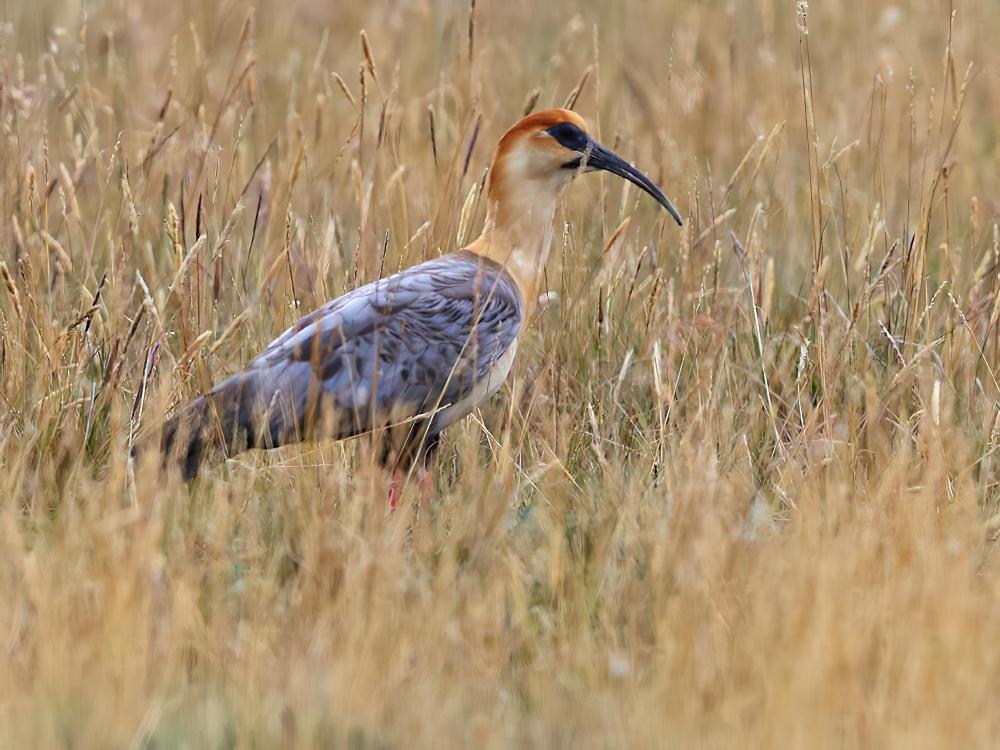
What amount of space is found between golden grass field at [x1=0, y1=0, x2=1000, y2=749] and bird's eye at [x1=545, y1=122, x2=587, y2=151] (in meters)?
0.37

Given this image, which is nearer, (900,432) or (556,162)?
(900,432)

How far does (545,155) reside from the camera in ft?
15.5

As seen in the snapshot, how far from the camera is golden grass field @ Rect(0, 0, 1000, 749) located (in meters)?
2.73

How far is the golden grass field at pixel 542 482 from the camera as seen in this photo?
8.96 feet

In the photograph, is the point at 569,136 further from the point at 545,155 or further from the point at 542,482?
the point at 542,482

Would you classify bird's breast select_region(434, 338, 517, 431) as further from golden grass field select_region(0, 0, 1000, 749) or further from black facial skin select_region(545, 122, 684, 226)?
black facial skin select_region(545, 122, 684, 226)

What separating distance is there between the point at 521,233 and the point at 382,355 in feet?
2.30

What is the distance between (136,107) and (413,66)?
4.36 ft

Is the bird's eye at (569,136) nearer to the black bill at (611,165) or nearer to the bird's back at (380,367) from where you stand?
the black bill at (611,165)

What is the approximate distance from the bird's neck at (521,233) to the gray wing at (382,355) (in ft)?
0.59

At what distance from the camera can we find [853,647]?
275cm


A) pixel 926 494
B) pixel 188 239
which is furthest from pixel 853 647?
pixel 188 239

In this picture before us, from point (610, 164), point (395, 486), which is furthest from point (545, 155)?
point (395, 486)

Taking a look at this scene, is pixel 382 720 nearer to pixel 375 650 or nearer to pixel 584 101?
pixel 375 650
